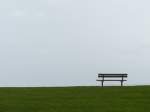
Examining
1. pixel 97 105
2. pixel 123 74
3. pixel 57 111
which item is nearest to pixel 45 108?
pixel 57 111

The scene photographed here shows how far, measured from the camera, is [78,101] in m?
18.2

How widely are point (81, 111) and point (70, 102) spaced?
203cm

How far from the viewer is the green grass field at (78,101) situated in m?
16.6

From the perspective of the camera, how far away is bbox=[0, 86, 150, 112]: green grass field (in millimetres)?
16562

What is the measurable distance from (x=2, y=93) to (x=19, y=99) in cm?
276

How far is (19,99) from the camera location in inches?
753

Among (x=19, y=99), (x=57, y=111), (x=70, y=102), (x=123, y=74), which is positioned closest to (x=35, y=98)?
(x=19, y=99)

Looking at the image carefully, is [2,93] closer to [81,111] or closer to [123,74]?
[81,111]

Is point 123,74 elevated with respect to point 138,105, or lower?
elevated

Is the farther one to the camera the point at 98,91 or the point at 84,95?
the point at 98,91

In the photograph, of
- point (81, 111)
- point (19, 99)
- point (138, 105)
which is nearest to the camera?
point (81, 111)

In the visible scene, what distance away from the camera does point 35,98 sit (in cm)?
1936

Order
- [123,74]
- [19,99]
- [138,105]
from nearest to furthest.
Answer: [138,105] → [19,99] → [123,74]

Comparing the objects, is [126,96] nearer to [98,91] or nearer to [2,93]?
[98,91]
